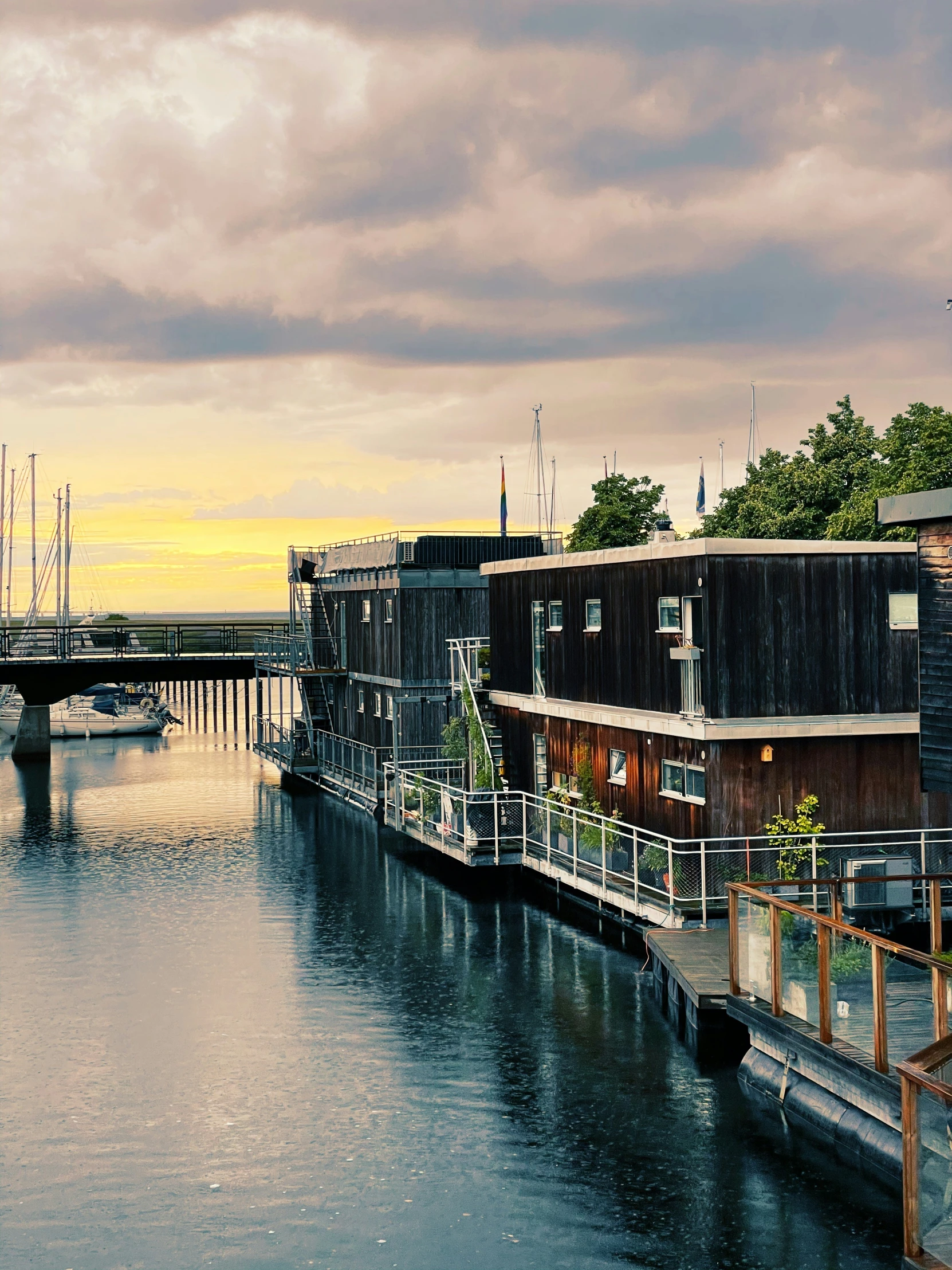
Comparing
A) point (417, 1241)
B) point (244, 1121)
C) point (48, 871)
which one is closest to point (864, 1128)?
point (417, 1241)

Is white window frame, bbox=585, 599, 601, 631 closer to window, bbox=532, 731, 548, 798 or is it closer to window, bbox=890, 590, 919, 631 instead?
window, bbox=532, 731, 548, 798

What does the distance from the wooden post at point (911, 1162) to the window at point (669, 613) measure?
15358 mm

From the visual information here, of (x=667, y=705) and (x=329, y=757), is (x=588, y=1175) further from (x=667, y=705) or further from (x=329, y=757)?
(x=329, y=757)

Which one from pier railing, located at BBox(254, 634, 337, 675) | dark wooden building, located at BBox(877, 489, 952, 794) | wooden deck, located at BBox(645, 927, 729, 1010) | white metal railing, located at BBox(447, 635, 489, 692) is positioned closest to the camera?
dark wooden building, located at BBox(877, 489, 952, 794)

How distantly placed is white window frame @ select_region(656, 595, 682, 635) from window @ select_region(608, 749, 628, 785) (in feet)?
11.1

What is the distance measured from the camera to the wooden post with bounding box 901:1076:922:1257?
13273 mm

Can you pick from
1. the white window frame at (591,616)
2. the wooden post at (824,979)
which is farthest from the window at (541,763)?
the wooden post at (824,979)

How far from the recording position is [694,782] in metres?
27.6

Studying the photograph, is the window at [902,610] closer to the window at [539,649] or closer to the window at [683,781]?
the window at [683,781]

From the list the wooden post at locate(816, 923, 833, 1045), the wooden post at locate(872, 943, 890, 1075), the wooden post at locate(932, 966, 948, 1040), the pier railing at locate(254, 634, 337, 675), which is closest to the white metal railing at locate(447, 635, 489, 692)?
the pier railing at locate(254, 634, 337, 675)

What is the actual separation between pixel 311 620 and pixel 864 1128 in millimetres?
43330

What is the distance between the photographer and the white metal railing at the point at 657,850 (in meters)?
26.2

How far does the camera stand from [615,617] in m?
31.2

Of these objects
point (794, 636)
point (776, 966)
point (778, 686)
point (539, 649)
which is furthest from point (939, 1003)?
point (539, 649)
